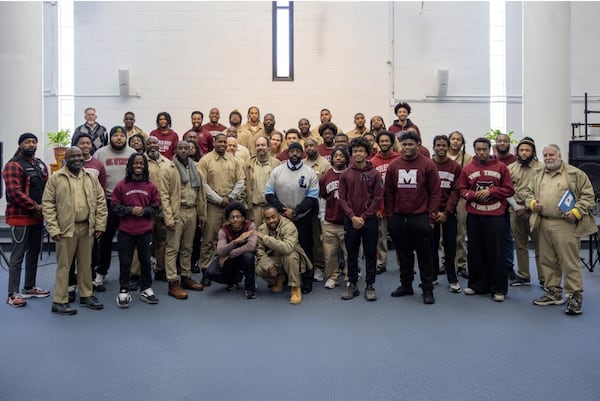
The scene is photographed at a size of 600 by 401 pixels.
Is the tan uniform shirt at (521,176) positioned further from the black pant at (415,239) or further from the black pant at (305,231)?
the black pant at (305,231)

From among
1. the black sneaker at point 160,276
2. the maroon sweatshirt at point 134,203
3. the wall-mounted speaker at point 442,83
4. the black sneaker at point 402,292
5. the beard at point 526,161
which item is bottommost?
the black sneaker at point 402,292

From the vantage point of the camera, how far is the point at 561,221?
437 cm

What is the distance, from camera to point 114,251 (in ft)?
22.2

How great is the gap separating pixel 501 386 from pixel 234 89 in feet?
28.4

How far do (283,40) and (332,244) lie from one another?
670 cm

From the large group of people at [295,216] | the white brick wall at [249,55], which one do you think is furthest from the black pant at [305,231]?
the white brick wall at [249,55]

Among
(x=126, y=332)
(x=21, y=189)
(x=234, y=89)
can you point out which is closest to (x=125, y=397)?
(x=126, y=332)

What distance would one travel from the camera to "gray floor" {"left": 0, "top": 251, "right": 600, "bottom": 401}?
2.85m

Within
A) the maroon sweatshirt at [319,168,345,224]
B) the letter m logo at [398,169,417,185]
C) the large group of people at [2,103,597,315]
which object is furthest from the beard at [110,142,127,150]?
the letter m logo at [398,169,417,185]

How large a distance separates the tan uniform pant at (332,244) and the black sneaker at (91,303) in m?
2.15

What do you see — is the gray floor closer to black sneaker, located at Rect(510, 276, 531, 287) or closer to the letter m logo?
black sneaker, located at Rect(510, 276, 531, 287)

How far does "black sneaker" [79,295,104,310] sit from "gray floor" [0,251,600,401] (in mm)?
103

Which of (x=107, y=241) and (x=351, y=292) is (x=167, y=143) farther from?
(x=351, y=292)

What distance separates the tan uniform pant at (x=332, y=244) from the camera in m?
5.05
